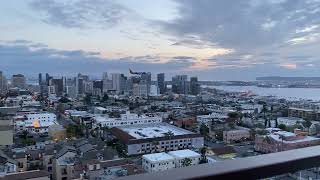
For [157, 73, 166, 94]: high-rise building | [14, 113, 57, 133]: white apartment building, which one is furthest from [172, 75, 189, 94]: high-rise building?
[14, 113, 57, 133]: white apartment building

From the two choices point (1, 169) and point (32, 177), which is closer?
point (32, 177)

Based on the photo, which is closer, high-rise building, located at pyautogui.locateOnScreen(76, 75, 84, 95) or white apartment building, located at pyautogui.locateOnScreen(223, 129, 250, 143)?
white apartment building, located at pyautogui.locateOnScreen(223, 129, 250, 143)

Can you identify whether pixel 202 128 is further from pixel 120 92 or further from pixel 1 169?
pixel 120 92

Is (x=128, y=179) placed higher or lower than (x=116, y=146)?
higher

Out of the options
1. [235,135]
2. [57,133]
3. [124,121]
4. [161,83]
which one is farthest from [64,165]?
[161,83]

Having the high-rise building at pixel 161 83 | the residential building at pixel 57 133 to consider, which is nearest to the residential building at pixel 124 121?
the residential building at pixel 57 133

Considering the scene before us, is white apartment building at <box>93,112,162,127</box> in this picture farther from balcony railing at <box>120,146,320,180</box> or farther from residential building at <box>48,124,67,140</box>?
balcony railing at <box>120,146,320,180</box>

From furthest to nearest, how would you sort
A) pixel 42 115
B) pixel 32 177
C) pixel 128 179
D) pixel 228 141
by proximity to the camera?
pixel 42 115
pixel 228 141
pixel 32 177
pixel 128 179

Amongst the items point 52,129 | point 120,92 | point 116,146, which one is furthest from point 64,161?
point 120,92
